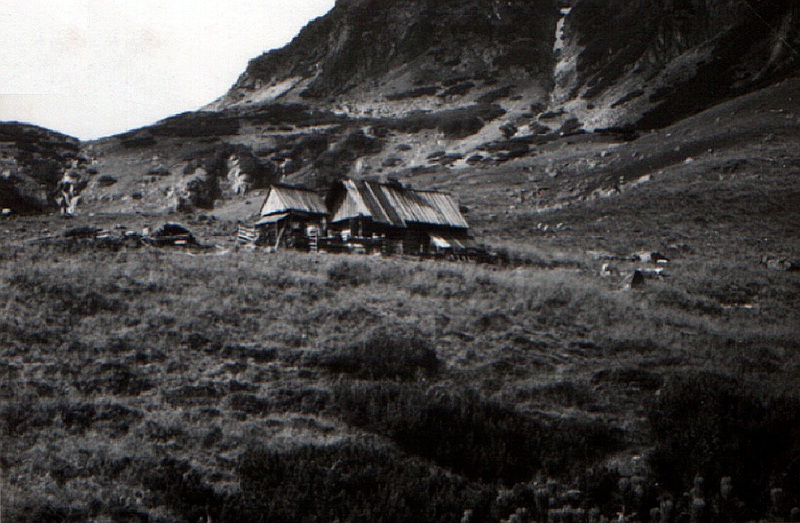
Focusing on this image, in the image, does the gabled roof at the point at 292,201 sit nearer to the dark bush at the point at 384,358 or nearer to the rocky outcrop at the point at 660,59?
the dark bush at the point at 384,358

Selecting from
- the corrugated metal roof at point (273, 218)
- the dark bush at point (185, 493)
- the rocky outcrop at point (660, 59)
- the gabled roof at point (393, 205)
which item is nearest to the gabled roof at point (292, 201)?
the corrugated metal roof at point (273, 218)

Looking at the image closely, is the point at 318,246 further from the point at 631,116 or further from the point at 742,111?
the point at 631,116

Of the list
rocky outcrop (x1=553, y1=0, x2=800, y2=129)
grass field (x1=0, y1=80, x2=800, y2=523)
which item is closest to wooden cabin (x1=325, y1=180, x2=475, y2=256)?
grass field (x1=0, y1=80, x2=800, y2=523)

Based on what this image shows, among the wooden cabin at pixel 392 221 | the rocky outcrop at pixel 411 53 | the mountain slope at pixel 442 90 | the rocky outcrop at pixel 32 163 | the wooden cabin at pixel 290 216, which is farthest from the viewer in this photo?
the rocky outcrop at pixel 411 53

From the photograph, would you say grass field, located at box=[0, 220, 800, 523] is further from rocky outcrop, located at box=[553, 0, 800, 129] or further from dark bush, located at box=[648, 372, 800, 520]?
rocky outcrop, located at box=[553, 0, 800, 129]

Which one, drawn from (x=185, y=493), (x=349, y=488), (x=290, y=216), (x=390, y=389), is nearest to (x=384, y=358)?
(x=390, y=389)

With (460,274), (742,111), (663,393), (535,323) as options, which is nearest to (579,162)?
(742,111)

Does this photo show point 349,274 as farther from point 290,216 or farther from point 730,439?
point 290,216
